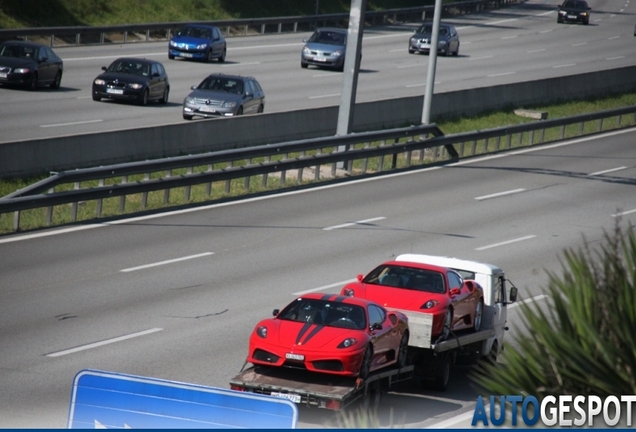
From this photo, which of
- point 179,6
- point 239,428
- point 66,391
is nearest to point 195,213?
point 66,391

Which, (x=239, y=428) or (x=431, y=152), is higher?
(x=239, y=428)

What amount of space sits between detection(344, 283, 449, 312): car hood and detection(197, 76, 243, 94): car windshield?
19.8 metres

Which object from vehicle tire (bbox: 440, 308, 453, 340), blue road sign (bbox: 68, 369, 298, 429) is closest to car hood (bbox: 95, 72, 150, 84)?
vehicle tire (bbox: 440, 308, 453, 340)

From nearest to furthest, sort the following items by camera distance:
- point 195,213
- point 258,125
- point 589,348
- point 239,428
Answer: point 239,428
point 589,348
point 195,213
point 258,125

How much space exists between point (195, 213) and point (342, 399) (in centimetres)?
1178

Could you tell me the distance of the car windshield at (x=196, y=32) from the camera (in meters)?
48.4

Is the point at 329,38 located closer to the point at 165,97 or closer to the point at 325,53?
the point at 325,53

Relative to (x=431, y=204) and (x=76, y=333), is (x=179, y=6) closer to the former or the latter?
(x=431, y=204)

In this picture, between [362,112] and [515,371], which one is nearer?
[515,371]

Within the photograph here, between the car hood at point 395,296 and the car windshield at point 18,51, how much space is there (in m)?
25.4

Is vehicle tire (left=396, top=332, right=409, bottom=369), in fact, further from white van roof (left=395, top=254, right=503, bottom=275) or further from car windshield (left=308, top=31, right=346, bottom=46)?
car windshield (left=308, top=31, right=346, bottom=46)

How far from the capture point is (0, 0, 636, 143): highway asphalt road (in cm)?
3297

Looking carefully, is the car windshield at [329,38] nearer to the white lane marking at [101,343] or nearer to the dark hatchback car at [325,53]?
the dark hatchback car at [325,53]

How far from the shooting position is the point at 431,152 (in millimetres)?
32406
